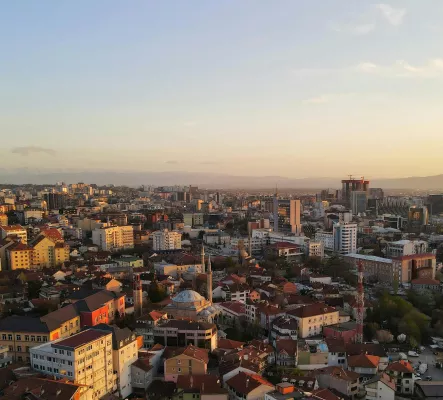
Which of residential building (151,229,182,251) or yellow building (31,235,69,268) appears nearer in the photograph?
yellow building (31,235,69,268)

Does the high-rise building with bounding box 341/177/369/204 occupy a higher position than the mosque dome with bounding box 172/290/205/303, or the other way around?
the high-rise building with bounding box 341/177/369/204

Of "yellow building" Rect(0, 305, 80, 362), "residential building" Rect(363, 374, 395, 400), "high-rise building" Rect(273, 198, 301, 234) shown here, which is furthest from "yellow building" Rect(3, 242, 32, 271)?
"high-rise building" Rect(273, 198, 301, 234)

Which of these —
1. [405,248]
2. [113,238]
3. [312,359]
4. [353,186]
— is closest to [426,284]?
[405,248]

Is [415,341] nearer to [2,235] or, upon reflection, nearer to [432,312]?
[432,312]

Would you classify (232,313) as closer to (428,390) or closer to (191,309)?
(191,309)

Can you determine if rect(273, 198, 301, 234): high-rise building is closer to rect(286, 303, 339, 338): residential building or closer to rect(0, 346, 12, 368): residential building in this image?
rect(286, 303, 339, 338): residential building
